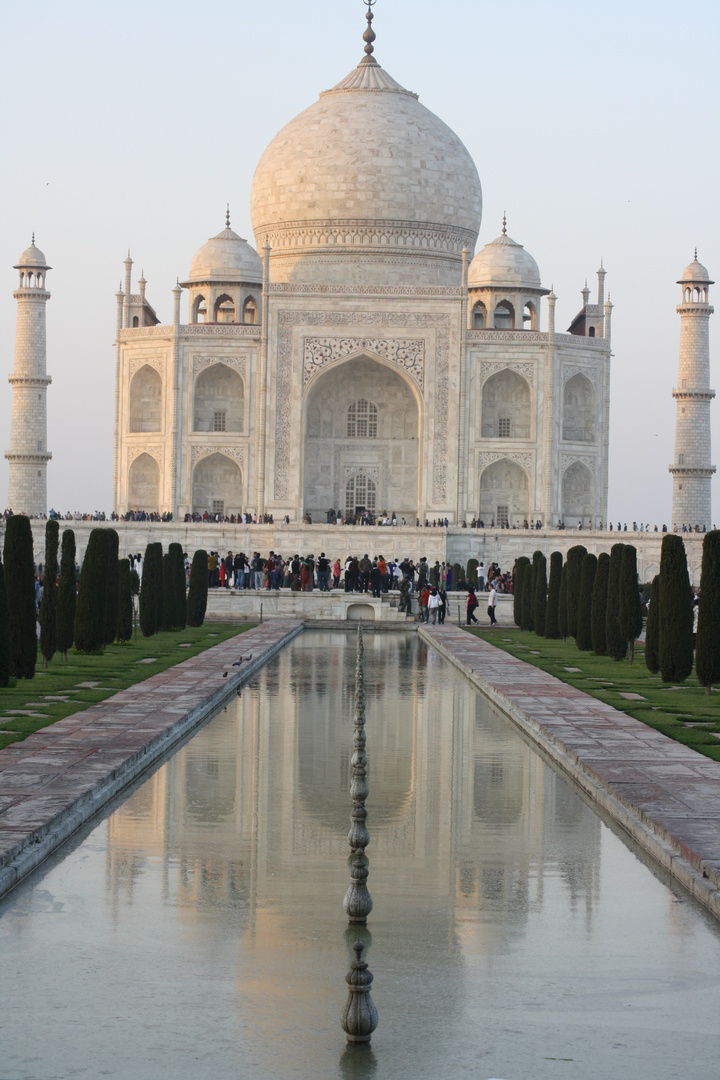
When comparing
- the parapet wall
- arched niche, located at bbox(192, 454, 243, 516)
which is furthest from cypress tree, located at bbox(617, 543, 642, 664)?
arched niche, located at bbox(192, 454, 243, 516)

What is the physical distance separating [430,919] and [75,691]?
583cm

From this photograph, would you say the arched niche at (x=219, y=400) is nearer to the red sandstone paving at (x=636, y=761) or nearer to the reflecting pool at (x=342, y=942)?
the red sandstone paving at (x=636, y=761)

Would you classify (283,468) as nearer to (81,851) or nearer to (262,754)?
(262,754)

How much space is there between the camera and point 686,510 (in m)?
31.2

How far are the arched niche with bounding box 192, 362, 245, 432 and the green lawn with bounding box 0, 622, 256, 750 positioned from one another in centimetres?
1574

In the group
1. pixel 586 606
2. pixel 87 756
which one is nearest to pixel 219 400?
pixel 586 606

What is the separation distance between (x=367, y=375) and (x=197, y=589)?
15.0 m

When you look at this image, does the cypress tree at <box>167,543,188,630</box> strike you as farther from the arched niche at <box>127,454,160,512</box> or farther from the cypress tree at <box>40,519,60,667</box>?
the arched niche at <box>127,454,160,512</box>

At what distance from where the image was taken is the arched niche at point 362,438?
32.2 m

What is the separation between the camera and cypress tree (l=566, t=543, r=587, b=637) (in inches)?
631

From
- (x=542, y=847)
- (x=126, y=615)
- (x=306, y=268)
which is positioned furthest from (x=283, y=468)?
(x=542, y=847)

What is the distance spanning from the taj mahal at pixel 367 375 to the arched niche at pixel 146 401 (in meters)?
0.04

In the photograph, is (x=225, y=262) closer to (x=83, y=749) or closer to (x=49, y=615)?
(x=49, y=615)

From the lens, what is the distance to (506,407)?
31.7 meters
